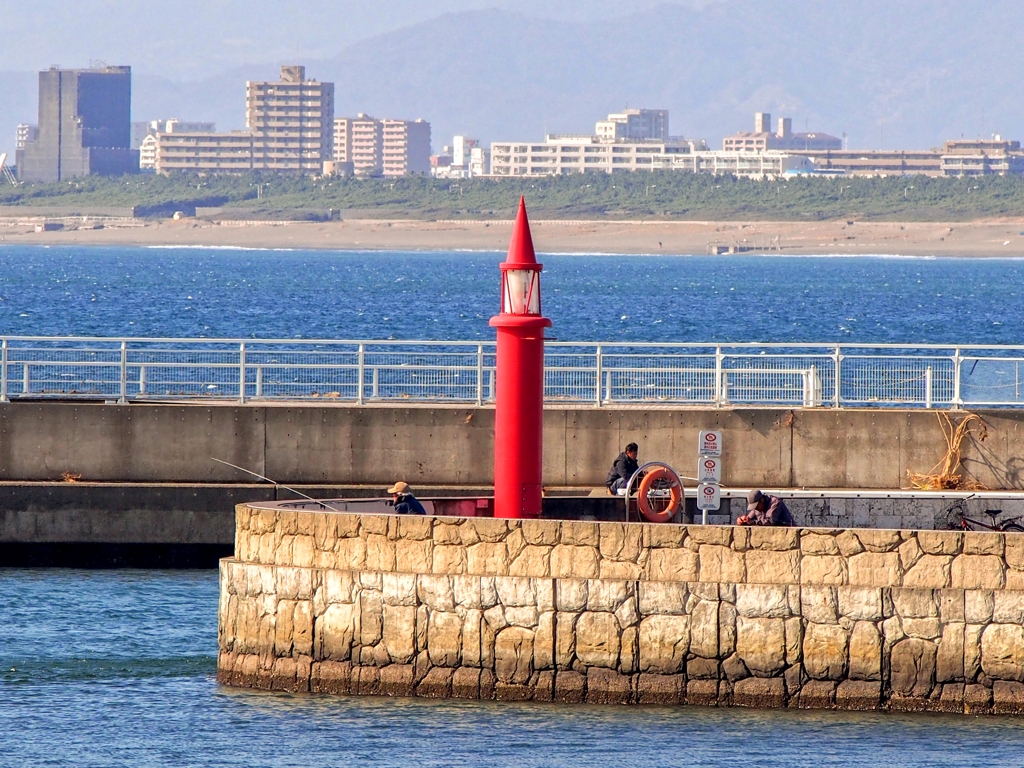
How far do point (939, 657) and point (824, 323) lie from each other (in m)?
63.8

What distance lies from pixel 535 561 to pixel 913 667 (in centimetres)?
330

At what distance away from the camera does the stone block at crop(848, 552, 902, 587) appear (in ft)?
47.0

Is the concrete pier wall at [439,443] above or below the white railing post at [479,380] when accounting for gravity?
below

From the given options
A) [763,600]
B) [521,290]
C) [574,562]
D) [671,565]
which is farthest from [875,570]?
[521,290]

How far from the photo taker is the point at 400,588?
1492 cm

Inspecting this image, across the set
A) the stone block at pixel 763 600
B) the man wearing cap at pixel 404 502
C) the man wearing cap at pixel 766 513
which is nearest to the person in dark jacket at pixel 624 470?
the man wearing cap at pixel 766 513

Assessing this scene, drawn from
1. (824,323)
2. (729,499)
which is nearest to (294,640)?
(729,499)

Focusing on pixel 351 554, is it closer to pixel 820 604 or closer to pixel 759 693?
pixel 759 693

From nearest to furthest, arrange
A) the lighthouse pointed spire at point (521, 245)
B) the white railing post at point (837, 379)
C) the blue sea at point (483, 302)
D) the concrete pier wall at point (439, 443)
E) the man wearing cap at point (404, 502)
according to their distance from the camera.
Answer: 1. the lighthouse pointed spire at point (521, 245)
2. the man wearing cap at point (404, 502)
3. the concrete pier wall at point (439, 443)
4. the white railing post at point (837, 379)
5. the blue sea at point (483, 302)

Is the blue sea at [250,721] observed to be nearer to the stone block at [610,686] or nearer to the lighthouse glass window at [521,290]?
the stone block at [610,686]

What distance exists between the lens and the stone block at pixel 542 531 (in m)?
14.7

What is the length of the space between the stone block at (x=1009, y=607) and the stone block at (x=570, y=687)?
3.52 metres

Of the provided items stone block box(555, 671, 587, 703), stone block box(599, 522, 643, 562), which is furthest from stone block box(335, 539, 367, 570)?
stone block box(599, 522, 643, 562)

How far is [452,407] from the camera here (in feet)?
71.7
